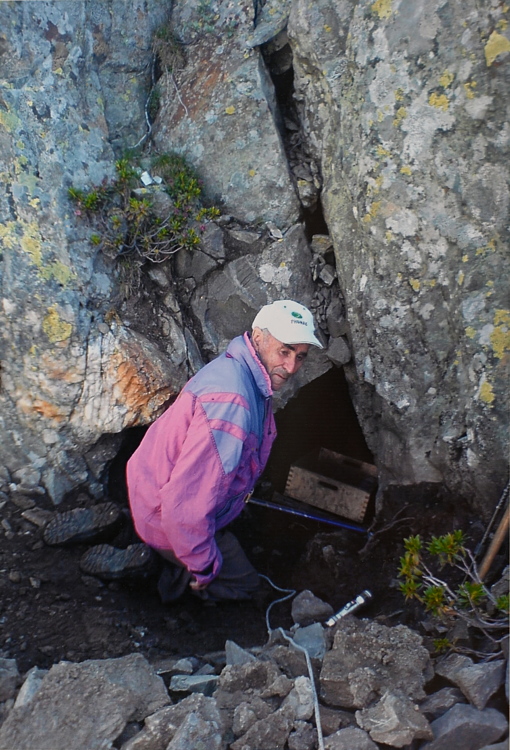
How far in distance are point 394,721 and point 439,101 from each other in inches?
134

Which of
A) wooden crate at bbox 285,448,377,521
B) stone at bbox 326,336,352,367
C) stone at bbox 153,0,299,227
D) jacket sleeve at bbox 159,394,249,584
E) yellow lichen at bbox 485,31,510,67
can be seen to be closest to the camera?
jacket sleeve at bbox 159,394,249,584

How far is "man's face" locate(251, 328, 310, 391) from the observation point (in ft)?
11.2

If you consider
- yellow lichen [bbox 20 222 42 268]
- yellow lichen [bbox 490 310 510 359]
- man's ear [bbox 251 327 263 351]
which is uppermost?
yellow lichen [bbox 20 222 42 268]

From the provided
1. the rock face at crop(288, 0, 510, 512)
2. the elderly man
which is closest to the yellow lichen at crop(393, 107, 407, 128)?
the rock face at crop(288, 0, 510, 512)

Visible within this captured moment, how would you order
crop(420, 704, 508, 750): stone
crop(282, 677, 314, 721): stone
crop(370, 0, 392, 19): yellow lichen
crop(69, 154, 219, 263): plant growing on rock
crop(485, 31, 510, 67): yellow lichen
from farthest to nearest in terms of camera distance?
1. crop(69, 154, 219, 263): plant growing on rock
2. crop(370, 0, 392, 19): yellow lichen
3. crop(485, 31, 510, 67): yellow lichen
4. crop(282, 677, 314, 721): stone
5. crop(420, 704, 508, 750): stone

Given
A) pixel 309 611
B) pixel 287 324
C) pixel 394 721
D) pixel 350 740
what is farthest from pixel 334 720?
pixel 287 324

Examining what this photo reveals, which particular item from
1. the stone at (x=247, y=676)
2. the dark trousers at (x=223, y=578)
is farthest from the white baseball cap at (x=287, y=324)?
the stone at (x=247, y=676)

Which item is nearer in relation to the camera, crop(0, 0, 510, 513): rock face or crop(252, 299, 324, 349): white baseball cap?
crop(252, 299, 324, 349): white baseball cap

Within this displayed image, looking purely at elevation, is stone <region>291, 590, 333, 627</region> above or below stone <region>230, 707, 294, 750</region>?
below

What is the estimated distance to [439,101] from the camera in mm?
3518

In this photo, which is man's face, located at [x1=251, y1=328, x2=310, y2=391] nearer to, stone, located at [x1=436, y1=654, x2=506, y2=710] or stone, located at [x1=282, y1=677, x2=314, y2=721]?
stone, located at [x1=282, y1=677, x2=314, y2=721]

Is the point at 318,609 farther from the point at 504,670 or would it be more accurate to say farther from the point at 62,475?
the point at 62,475

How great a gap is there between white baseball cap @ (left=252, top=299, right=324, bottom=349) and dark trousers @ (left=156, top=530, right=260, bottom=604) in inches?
64.5

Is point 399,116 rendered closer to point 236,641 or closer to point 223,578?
point 223,578
